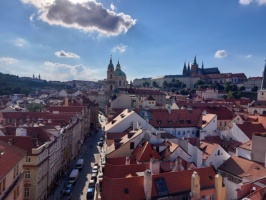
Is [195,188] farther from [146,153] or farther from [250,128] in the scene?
[250,128]

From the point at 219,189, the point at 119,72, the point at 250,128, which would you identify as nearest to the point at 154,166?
the point at 219,189

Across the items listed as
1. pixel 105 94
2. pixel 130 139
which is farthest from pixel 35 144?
pixel 105 94

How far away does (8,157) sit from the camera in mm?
25688

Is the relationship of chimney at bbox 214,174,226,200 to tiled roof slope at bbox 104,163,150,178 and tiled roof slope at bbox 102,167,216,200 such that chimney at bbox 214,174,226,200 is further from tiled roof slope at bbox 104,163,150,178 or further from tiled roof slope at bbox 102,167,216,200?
tiled roof slope at bbox 104,163,150,178

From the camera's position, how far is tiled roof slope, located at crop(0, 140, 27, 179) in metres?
23.5

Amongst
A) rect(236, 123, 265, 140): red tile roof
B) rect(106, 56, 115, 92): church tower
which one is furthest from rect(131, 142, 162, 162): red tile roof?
rect(106, 56, 115, 92): church tower

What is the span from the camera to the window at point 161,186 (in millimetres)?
29391

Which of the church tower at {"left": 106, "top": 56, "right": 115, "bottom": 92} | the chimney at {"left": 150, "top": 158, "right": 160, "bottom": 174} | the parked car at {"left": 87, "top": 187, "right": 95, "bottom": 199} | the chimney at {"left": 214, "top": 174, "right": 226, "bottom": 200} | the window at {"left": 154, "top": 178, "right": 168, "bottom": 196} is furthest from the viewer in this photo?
the church tower at {"left": 106, "top": 56, "right": 115, "bottom": 92}

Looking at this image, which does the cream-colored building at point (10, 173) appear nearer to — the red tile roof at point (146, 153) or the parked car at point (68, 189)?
the red tile roof at point (146, 153)

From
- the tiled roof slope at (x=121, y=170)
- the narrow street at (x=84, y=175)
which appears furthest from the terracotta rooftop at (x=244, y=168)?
the narrow street at (x=84, y=175)

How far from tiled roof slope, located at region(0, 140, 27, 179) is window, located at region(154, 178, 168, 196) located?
506 inches

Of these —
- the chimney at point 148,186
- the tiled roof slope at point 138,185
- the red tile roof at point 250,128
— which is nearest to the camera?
the tiled roof slope at point 138,185

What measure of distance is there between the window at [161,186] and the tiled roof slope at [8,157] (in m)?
12.9

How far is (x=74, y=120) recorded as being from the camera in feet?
214
